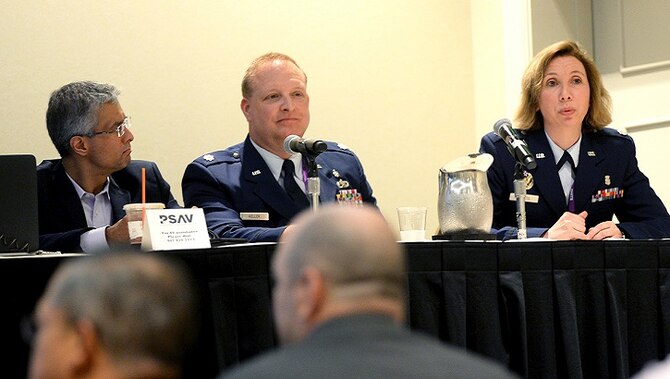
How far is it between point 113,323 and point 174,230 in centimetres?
162

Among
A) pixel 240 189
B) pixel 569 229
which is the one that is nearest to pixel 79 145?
pixel 240 189

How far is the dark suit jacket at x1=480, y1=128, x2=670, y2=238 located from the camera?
4004mm

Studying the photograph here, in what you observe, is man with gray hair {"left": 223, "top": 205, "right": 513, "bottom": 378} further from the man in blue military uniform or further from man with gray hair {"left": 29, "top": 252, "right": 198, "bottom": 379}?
the man in blue military uniform

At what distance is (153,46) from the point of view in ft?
15.9

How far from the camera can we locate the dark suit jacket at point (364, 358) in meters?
1.35

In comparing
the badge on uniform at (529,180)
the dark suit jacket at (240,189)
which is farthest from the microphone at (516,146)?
the dark suit jacket at (240,189)

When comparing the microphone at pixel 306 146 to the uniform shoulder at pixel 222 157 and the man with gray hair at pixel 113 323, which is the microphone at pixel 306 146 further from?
the man with gray hair at pixel 113 323

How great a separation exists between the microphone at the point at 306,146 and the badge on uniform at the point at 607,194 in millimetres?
1156

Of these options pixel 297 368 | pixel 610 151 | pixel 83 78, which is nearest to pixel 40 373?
pixel 297 368

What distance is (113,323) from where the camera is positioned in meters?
1.33

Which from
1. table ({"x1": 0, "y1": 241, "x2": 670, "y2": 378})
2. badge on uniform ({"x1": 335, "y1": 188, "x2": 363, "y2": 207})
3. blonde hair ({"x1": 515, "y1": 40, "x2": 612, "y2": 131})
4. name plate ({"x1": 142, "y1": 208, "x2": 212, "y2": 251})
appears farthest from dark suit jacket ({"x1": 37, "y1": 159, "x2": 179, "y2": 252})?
blonde hair ({"x1": 515, "y1": 40, "x2": 612, "y2": 131})

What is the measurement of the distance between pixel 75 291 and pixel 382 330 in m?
0.37

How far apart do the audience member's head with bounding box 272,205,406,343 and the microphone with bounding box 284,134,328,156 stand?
1844 mm

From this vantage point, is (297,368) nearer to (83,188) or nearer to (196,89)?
(83,188)
